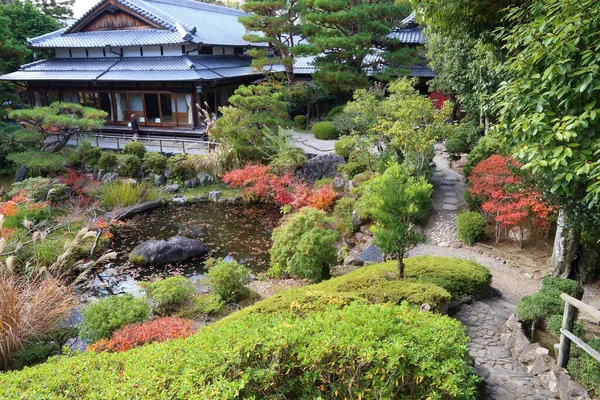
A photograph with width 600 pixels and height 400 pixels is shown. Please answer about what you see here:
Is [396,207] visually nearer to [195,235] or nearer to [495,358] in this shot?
[495,358]

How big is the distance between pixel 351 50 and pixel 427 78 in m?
5.53

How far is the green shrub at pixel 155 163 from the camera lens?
16.9 meters

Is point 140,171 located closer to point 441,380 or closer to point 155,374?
point 155,374

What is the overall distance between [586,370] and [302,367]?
3.23 m

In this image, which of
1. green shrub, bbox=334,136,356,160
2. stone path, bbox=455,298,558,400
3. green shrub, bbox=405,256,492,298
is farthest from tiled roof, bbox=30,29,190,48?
stone path, bbox=455,298,558,400

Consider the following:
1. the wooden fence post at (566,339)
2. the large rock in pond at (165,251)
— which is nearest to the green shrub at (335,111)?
the large rock in pond at (165,251)

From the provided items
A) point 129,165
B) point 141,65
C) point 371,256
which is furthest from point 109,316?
point 141,65

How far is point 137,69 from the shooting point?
67.8ft

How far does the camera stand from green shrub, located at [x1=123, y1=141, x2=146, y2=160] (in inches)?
691

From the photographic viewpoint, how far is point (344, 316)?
13.2 ft

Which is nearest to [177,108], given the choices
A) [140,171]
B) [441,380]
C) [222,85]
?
[222,85]

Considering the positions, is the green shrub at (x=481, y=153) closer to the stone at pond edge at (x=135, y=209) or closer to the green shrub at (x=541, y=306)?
the green shrub at (x=541, y=306)

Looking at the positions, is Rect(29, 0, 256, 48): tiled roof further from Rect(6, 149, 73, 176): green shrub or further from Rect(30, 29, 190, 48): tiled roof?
Rect(6, 149, 73, 176): green shrub

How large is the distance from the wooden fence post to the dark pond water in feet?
23.2
